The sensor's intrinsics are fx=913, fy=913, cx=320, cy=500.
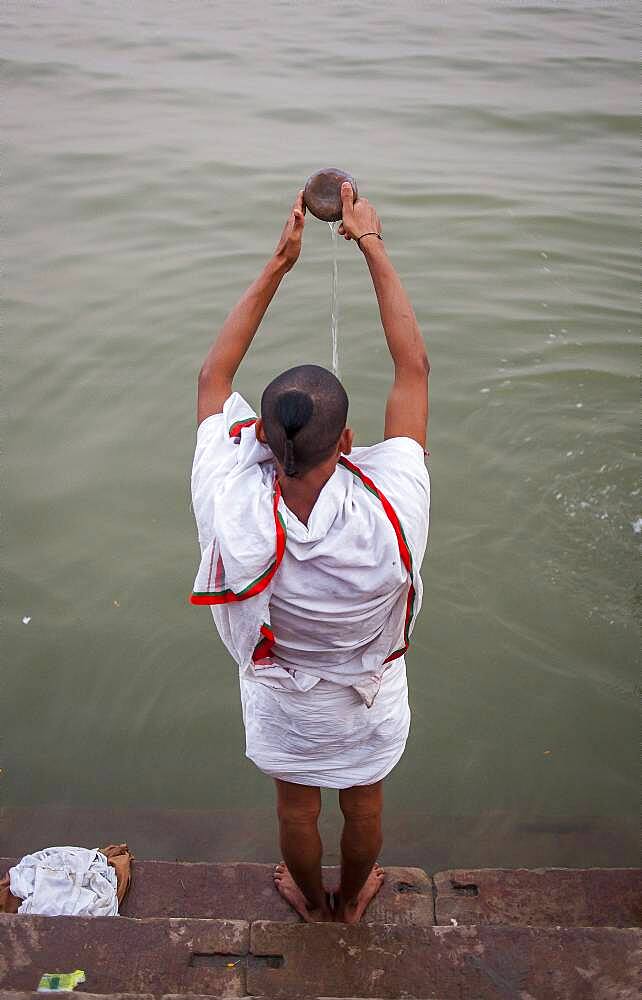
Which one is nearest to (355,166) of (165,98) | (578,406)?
(165,98)

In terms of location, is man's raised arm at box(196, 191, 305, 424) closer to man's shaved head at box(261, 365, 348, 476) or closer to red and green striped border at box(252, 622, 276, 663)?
man's shaved head at box(261, 365, 348, 476)

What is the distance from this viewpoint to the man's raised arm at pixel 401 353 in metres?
2.14

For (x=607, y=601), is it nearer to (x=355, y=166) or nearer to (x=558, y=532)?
(x=558, y=532)

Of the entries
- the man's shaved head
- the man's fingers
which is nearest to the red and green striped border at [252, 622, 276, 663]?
the man's shaved head

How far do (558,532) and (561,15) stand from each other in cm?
1033

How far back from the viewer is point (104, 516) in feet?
15.8

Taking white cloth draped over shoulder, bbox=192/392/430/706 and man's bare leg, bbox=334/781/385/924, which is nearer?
white cloth draped over shoulder, bbox=192/392/430/706

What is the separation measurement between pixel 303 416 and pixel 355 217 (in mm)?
902

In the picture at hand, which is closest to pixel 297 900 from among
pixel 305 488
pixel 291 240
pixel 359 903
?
pixel 359 903

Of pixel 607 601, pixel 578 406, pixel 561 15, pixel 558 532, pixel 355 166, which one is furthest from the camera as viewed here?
pixel 561 15

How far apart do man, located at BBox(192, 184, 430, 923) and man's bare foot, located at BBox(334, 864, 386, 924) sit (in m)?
0.25

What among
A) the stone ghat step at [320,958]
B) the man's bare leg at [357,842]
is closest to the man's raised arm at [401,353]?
the man's bare leg at [357,842]

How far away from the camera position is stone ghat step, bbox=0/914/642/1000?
6.89 feet

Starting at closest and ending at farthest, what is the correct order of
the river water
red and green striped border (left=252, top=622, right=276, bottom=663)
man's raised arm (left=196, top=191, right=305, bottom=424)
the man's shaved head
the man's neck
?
1. the man's shaved head
2. the man's neck
3. red and green striped border (left=252, top=622, right=276, bottom=663)
4. man's raised arm (left=196, top=191, right=305, bottom=424)
5. the river water
